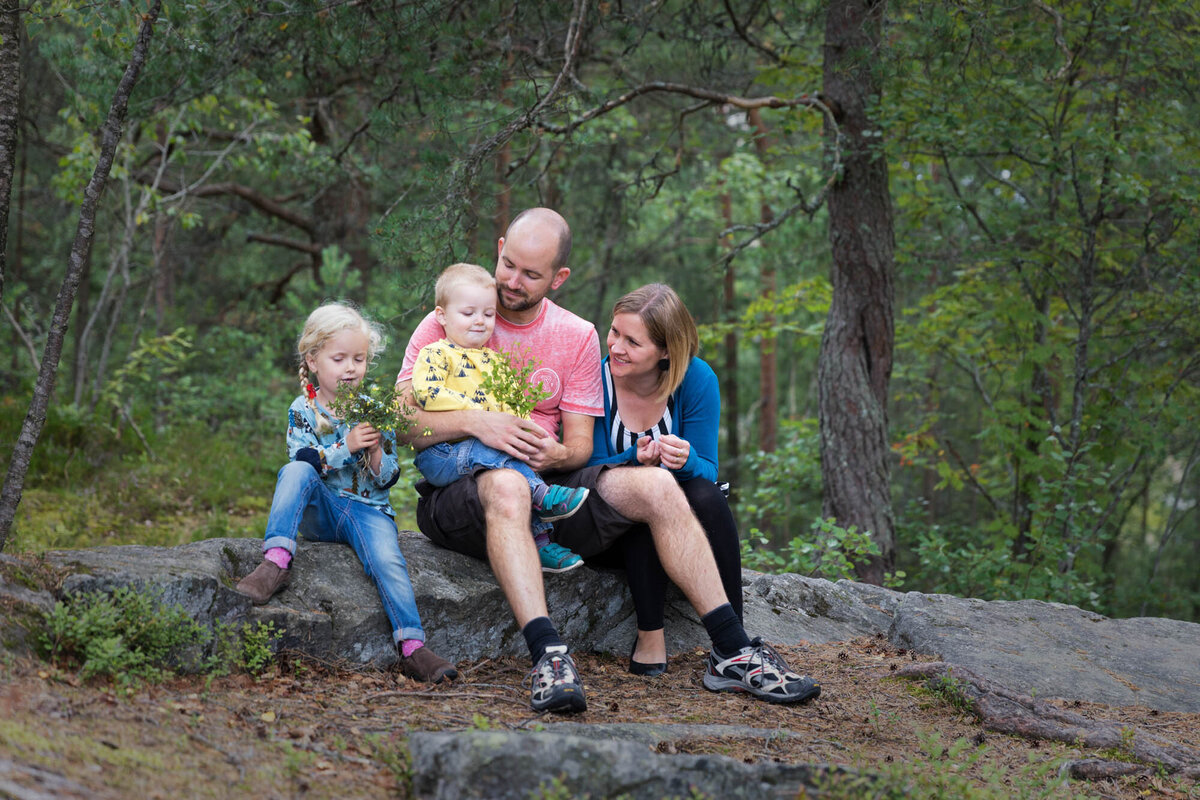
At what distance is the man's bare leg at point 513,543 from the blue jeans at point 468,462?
0.08m

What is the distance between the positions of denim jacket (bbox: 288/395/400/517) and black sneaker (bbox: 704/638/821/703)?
1.52 m

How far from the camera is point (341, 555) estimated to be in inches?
152

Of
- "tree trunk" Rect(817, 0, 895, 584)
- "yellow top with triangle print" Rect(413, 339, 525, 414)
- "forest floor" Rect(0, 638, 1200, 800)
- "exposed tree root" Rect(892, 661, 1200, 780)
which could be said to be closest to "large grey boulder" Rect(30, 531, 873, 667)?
"forest floor" Rect(0, 638, 1200, 800)

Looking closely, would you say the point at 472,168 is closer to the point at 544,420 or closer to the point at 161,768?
the point at 544,420

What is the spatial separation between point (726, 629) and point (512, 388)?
1.28 metres

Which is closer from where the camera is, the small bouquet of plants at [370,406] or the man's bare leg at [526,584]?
the man's bare leg at [526,584]

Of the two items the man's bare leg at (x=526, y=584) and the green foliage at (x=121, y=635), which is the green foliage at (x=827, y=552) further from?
the green foliage at (x=121, y=635)

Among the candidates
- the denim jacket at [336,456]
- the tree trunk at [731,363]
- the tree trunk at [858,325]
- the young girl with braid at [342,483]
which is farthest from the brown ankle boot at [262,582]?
the tree trunk at [731,363]

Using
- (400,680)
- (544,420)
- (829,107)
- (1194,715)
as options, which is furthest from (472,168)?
(1194,715)

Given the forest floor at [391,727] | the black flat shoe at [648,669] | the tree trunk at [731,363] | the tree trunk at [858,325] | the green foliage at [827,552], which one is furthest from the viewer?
the tree trunk at [731,363]

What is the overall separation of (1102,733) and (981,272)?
669 cm

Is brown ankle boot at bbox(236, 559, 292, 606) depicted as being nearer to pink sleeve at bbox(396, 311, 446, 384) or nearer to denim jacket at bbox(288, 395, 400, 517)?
denim jacket at bbox(288, 395, 400, 517)

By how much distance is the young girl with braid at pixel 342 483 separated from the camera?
3555 millimetres

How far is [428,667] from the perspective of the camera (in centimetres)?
347
